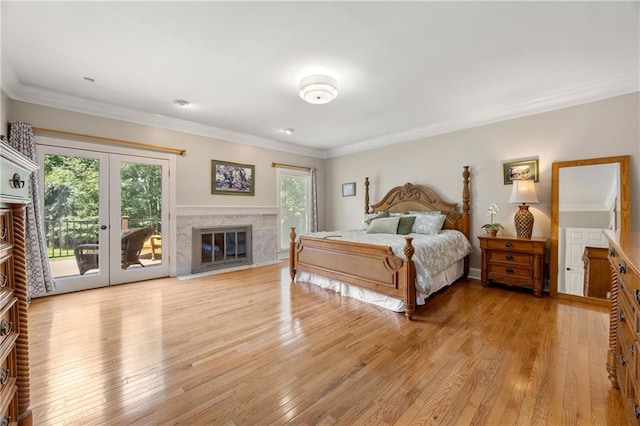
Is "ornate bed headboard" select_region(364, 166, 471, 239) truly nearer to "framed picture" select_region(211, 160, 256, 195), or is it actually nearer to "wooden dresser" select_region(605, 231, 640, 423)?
"framed picture" select_region(211, 160, 256, 195)

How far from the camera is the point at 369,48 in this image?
94.0 inches

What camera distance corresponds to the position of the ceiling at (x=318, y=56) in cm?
198

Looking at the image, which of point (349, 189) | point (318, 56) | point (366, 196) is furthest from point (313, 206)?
point (318, 56)

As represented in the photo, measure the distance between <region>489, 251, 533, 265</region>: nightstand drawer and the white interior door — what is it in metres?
0.43

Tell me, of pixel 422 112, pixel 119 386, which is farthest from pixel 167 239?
pixel 422 112

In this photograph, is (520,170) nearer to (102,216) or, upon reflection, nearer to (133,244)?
(133,244)

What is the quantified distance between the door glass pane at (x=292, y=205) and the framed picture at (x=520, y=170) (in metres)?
3.86

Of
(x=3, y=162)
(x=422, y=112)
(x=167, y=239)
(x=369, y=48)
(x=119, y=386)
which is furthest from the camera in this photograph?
(x=167, y=239)

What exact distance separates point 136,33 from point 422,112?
3.51m

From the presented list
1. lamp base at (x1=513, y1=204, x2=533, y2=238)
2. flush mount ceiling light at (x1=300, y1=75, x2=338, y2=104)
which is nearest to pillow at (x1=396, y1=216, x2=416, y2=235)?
lamp base at (x1=513, y1=204, x2=533, y2=238)

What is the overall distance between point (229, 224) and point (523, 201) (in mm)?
4601

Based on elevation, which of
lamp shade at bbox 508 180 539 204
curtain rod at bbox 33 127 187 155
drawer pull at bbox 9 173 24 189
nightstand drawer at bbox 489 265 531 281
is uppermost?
curtain rod at bbox 33 127 187 155

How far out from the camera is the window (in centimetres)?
585

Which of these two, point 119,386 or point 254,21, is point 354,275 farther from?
point 254,21
